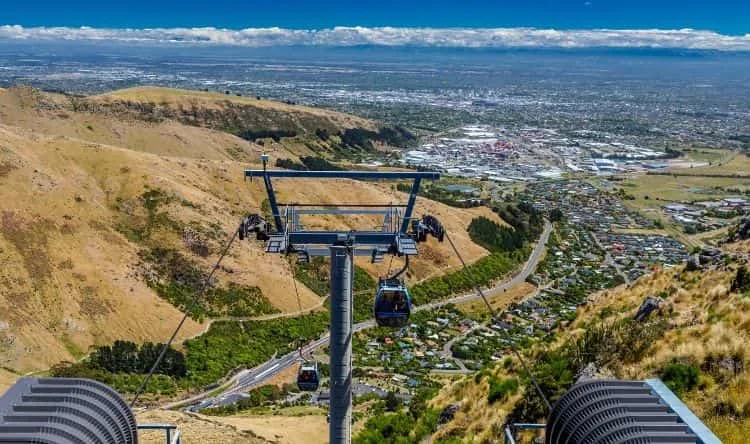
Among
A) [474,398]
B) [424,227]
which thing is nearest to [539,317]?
[474,398]

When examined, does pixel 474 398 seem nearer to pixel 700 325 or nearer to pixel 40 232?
pixel 700 325

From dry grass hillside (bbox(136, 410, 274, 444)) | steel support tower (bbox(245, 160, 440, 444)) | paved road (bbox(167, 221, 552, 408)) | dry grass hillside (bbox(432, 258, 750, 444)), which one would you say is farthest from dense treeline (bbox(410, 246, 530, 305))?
steel support tower (bbox(245, 160, 440, 444))

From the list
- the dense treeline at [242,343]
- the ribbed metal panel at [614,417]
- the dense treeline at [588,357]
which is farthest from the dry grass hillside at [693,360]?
the dense treeline at [242,343]

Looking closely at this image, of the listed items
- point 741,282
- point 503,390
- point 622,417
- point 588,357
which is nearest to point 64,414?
point 622,417

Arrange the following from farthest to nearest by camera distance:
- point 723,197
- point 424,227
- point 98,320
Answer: point 723,197, point 98,320, point 424,227

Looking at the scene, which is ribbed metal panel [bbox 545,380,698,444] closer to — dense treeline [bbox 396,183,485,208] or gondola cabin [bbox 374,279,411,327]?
gondola cabin [bbox 374,279,411,327]

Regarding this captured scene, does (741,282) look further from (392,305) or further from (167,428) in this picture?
(167,428)

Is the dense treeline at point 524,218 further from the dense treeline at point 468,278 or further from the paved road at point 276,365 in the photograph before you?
the paved road at point 276,365

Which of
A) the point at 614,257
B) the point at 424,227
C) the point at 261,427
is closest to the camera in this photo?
the point at 424,227
